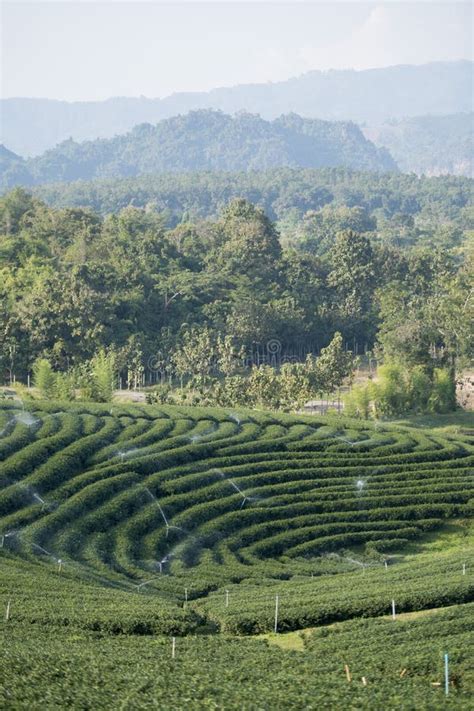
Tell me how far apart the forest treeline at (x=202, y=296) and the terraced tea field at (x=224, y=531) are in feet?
86.8

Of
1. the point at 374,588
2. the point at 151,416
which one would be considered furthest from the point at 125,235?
the point at 374,588

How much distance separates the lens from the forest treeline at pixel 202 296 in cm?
8369

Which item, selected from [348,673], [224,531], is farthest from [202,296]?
[348,673]

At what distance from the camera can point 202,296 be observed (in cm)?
9962

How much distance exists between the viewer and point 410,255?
376 ft

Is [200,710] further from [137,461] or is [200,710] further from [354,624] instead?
[137,461]

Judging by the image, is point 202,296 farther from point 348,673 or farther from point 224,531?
point 348,673

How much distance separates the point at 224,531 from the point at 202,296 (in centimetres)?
5983

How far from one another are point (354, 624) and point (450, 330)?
193 ft

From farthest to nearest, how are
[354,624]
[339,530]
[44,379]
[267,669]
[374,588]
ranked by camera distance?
[44,379], [339,530], [374,588], [354,624], [267,669]

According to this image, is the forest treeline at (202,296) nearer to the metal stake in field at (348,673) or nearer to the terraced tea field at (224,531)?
the terraced tea field at (224,531)

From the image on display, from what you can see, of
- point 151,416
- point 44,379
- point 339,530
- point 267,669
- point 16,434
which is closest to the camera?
point 267,669

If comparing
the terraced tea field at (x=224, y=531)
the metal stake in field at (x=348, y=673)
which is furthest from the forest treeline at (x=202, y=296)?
the metal stake in field at (x=348, y=673)

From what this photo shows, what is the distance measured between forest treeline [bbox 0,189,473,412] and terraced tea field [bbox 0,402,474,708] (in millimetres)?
26468
